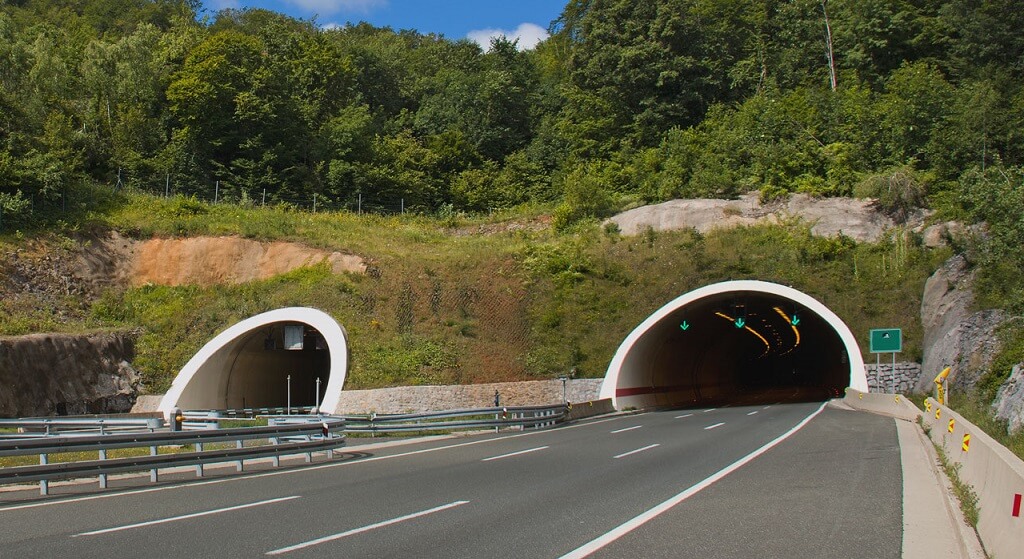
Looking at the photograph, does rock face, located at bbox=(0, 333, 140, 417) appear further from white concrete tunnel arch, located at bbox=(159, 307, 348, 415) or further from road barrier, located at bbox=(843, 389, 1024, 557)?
road barrier, located at bbox=(843, 389, 1024, 557)

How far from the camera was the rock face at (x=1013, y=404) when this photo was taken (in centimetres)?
1769

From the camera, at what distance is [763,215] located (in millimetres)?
47156

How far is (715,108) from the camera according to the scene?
60469mm

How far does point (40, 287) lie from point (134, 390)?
25.4 feet

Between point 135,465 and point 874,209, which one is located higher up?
point 874,209

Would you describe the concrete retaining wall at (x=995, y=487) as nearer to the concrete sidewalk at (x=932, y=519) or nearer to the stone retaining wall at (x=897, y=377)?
the concrete sidewalk at (x=932, y=519)

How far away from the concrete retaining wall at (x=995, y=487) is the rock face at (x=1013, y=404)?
22.7ft

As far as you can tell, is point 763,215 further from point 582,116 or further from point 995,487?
point 995,487

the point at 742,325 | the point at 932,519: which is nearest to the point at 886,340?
the point at 742,325

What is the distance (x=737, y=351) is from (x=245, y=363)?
116 feet

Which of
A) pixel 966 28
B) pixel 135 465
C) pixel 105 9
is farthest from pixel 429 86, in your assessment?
pixel 135 465

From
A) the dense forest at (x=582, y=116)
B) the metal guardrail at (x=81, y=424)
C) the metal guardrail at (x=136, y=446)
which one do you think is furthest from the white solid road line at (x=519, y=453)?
the dense forest at (x=582, y=116)

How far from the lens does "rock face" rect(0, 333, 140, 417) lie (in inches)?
1147

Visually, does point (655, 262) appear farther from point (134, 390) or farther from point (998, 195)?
point (134, 390)
